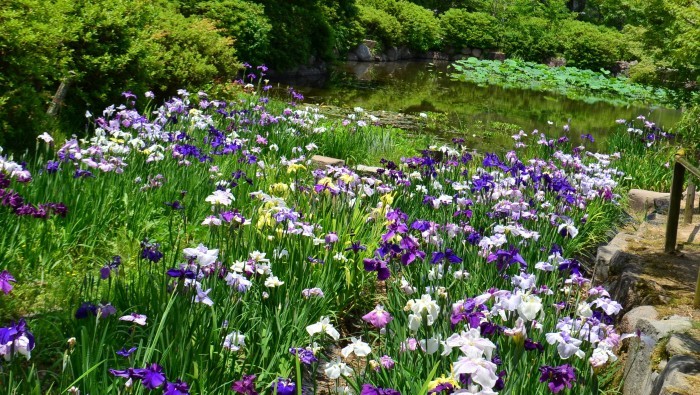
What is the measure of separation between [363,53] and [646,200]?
19.5 m

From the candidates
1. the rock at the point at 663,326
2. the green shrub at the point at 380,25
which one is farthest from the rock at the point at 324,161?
the green shrub at the point at 380,25

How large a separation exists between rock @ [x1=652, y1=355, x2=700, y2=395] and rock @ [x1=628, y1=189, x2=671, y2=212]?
3.87 metres

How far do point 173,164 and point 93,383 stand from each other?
9.34 ft

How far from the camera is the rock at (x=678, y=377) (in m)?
2.56

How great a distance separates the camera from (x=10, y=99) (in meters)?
4.77

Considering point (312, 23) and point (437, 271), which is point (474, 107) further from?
point (437, 271)

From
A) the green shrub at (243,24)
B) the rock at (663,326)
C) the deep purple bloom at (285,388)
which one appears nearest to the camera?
the deep purple bloom at (285,388)

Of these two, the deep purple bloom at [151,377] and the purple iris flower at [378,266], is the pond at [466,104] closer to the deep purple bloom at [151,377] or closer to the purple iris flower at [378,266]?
the purple iris flower at [378,266]

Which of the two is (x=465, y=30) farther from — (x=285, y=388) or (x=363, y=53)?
(x=285, y=388)

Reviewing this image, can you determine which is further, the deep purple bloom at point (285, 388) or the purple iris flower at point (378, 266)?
the purple iris flower at point (378, 266)

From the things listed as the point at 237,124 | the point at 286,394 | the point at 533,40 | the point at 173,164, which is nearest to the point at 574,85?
the point at 533,40

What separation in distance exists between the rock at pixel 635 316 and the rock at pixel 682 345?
1.24 ft

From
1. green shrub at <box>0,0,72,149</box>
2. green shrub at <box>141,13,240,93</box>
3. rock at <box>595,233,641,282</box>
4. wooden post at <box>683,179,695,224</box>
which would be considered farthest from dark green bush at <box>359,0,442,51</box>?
rock at <box>595,233,641,282</box>

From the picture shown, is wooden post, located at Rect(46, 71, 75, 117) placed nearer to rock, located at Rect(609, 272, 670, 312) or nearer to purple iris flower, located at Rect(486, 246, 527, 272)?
purple iris flower, located at Rect(486, 246, 527, 272)
